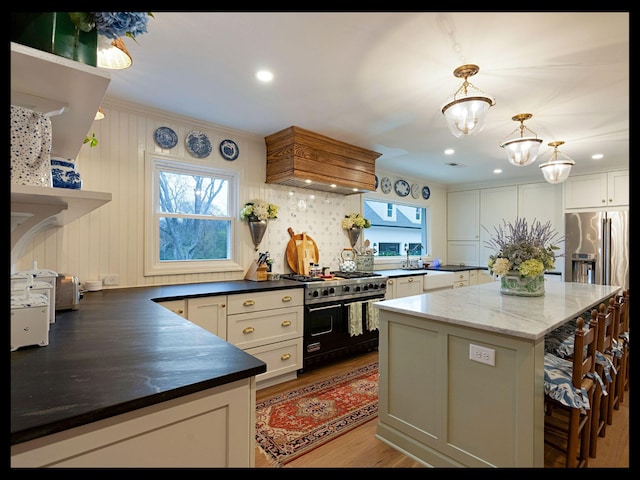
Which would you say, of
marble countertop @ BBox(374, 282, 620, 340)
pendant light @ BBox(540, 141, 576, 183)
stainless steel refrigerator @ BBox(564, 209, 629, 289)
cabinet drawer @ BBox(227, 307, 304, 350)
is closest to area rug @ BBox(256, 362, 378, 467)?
cabinet drawer @ BBox(227, 307, 304, 350)

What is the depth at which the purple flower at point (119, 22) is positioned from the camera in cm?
90

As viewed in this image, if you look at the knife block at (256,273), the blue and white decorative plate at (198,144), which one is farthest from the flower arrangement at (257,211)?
the blue and white decorative plate at (198,144)

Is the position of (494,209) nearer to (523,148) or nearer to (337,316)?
(523,148)

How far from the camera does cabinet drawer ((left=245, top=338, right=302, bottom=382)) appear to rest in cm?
280

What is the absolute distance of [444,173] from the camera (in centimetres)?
507

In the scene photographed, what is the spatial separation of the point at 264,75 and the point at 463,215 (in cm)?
487

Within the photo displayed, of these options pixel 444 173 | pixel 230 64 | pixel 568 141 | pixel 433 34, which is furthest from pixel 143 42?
pixel 444 173

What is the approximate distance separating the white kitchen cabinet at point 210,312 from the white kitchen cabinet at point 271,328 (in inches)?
2.0

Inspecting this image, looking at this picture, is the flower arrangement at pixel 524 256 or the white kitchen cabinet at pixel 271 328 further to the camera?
the white kitchen cabinet at pixel 271 328

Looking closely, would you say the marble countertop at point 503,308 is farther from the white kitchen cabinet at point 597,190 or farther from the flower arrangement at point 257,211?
the white kitchen cabinet at point 597,190

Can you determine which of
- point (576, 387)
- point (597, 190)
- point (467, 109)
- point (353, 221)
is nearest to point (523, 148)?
point (467, 109)

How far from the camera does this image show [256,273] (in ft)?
10.6

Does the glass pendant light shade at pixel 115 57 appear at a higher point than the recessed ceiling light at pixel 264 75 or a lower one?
lower

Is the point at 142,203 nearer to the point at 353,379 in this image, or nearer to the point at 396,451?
the point at 353,379
